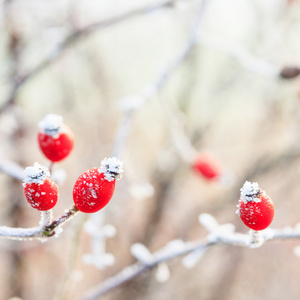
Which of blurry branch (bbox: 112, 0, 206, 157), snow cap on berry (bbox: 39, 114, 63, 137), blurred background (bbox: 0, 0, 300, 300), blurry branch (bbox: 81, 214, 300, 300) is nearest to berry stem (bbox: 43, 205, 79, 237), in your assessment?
snow cap on berry (bbox: 39, 114, 63, 137)

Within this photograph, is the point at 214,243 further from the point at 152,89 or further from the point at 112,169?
the point at 152,89

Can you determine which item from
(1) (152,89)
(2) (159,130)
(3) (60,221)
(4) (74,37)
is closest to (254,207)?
(3) (60,221)

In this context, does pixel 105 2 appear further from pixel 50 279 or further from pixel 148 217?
pixel 50 279

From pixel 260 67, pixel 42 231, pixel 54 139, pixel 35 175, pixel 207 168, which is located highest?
pixel 260 67

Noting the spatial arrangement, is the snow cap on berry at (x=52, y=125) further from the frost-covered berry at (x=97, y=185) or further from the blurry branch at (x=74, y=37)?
the blurry branch at (x=74, y=37)

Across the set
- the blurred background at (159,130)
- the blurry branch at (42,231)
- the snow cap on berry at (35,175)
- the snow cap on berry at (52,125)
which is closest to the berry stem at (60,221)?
the blurry branch at (42,231)

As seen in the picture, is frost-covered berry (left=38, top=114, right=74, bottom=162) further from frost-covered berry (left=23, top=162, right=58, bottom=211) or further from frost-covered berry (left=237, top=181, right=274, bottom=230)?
frost-covered berry (left=237, top=181, right=274, bottom=230)

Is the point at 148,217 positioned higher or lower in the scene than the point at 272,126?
lower

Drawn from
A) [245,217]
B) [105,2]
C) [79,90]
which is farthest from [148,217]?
[245,217]
